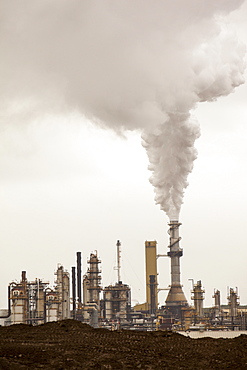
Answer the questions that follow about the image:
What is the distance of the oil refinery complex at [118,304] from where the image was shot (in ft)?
256

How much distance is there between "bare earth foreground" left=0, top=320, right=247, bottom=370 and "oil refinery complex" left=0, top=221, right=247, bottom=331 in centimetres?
4454

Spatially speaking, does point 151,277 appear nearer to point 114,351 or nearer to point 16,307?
point 16,307

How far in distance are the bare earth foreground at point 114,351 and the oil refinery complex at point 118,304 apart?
4454 cm

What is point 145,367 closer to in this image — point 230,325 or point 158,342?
point 158,342

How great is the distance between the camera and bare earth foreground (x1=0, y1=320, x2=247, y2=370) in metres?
23.7

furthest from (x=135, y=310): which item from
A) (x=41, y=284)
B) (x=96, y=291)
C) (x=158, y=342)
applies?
(x=158, y=342)

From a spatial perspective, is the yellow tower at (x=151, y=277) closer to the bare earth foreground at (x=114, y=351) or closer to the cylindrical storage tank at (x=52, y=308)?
the cylindrical storage tank at (x=52, y=308)

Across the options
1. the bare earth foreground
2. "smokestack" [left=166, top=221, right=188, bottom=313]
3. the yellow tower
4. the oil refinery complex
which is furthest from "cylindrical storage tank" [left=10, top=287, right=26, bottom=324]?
the bare earth foreground

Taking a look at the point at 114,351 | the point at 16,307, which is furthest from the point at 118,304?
the point at 114,351

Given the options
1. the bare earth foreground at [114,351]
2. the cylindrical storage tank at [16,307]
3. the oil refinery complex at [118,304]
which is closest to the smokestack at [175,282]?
the oil refinery complex at [118,304]

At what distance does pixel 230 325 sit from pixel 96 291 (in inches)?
672

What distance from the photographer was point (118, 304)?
88375mm

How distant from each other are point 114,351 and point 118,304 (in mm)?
62672

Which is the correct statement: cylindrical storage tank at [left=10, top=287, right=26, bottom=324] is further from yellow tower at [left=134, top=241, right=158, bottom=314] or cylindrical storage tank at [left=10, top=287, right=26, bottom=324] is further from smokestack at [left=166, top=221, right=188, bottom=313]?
smokestack at [left=166, top=221, right=188, bottom=313]
